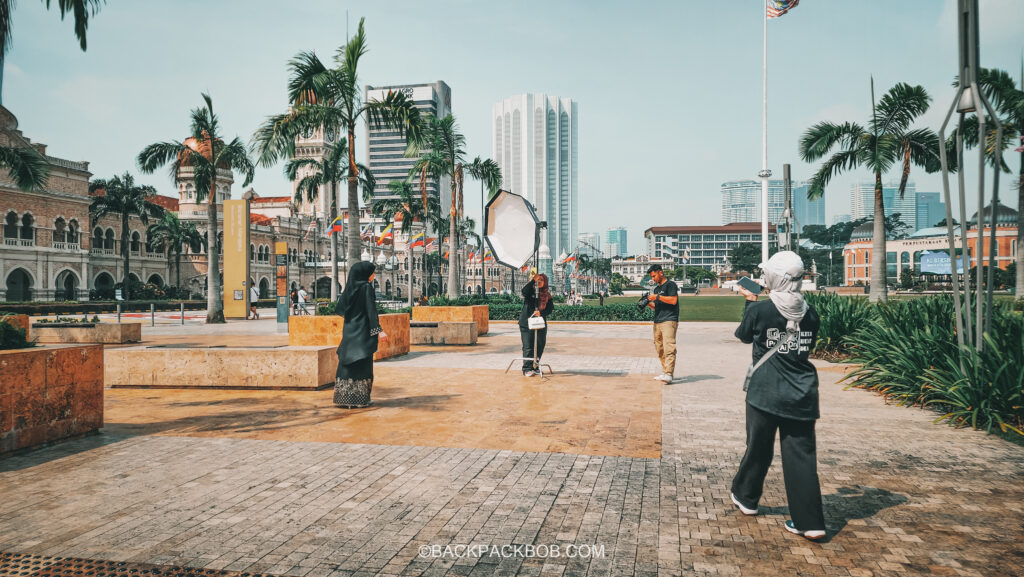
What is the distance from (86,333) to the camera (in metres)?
16.1

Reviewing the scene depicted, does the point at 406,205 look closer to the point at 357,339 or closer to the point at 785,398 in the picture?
the point at 357,339

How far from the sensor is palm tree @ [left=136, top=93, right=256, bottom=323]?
22.8 metres

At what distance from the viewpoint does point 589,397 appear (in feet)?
26.2

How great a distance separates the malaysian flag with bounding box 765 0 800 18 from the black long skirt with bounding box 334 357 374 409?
846 inches

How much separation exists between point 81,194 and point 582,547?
6812 cm

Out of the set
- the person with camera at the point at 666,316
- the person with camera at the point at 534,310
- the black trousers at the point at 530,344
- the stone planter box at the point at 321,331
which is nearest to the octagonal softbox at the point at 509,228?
the person with camera at the point at 534,310

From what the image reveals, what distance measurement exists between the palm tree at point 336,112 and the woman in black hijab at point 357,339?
5820 mm

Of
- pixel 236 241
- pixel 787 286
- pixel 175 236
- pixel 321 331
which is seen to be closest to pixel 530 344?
pixel 321 331

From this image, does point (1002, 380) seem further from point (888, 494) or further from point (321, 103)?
point (321, 103)

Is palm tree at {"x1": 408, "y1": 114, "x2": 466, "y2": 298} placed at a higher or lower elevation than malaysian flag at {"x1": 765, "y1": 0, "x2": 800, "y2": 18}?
lower

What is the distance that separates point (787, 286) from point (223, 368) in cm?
794

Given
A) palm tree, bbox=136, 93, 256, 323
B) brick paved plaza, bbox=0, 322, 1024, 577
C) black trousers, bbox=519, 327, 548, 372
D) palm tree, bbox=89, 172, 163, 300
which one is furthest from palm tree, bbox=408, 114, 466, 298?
palm tree, bbox=89, 172, 163, 300

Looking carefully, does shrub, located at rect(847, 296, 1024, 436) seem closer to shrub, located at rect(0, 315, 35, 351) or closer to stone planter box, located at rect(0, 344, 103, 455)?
stone planter box, located at rect(0, 344, 103, 455)

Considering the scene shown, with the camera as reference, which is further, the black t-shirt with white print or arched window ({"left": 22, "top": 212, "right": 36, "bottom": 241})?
arched window ({"left": 22, "top": 212, "right": 36, "bottom": 241})
